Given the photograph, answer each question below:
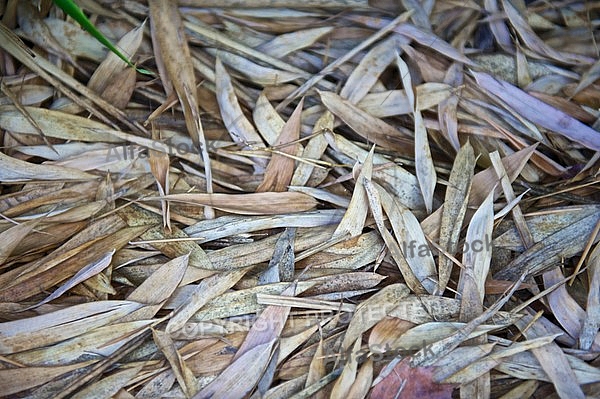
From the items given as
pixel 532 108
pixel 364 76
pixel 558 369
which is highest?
pixel 364 76

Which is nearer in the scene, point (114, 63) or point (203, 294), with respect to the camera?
point (203, 294)

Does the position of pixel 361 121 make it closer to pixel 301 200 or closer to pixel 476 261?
pixel 301 200

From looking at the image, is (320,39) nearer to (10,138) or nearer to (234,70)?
(234,70)

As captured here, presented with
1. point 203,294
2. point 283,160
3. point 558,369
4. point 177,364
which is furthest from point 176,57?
point 558,369

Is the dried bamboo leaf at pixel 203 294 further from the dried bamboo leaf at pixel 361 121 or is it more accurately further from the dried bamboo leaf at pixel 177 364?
the dried bamboo leaf at pixel 361 121

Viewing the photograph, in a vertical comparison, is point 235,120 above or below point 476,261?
above

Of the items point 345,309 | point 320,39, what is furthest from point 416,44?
point 345,309

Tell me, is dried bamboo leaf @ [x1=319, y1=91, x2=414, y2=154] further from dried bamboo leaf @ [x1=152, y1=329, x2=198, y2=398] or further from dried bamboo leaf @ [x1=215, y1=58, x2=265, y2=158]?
dried bamboo leaf @ [x1=152, y1=329, x2=198, y2=398]

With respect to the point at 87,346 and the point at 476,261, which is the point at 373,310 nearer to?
the point at 476,261

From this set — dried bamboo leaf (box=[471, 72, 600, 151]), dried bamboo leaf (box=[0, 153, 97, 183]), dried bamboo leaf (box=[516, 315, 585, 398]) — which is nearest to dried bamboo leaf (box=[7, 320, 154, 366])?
dried bamboo leaf (box=[0, 153, 97, 183])
